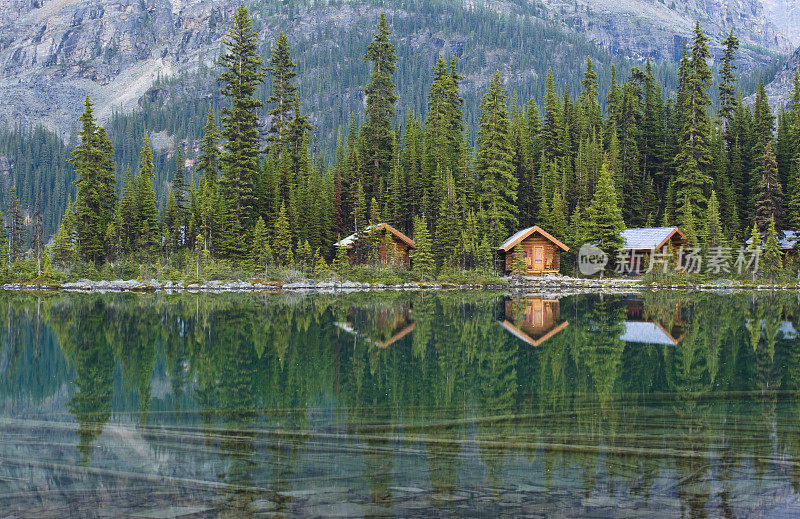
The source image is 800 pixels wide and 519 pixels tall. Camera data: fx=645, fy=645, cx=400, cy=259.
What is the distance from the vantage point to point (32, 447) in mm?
7422

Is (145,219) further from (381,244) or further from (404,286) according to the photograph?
(404,286)

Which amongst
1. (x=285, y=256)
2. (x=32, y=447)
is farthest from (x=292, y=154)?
(x=32, y=447)

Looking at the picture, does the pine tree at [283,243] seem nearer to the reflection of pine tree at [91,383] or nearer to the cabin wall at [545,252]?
the cabin wall at [545,252]

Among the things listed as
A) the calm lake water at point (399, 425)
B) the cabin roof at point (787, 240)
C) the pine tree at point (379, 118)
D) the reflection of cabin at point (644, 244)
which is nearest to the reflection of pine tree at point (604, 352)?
the calm lake water at point (399, 425)

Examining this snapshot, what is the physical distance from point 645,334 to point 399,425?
11727mm

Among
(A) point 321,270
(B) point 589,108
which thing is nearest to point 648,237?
(B) point 589,108

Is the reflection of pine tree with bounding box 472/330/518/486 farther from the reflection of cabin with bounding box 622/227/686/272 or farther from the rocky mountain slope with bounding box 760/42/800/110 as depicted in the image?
the rocky mountain slope with bounding box 760/42/800/110

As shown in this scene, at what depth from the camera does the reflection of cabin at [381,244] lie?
49750mm

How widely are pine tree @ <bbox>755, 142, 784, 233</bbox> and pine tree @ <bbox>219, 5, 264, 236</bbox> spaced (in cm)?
4252

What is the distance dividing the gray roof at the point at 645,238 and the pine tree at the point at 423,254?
1572cm

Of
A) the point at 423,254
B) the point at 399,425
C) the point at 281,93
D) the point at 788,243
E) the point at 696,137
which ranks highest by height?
the point at 281,93

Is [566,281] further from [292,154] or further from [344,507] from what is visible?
[344,507]

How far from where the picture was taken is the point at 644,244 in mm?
50875

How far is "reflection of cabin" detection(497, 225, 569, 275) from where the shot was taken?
50688 mm
